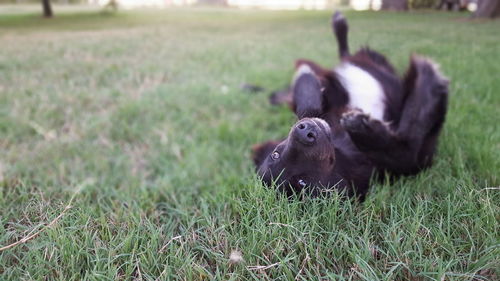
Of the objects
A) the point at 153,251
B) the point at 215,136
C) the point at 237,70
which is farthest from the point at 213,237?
the point at 237,70

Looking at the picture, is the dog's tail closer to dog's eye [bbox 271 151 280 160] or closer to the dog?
the dog

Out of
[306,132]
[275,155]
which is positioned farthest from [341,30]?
[306,132]

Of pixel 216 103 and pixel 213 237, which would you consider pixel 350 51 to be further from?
pixel 213 237

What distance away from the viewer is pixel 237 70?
512 centimetres

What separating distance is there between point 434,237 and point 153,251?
1.12m

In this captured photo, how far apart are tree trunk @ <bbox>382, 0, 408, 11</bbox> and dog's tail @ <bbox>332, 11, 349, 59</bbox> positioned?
1.34 ft

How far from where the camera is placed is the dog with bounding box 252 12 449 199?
5.38ft

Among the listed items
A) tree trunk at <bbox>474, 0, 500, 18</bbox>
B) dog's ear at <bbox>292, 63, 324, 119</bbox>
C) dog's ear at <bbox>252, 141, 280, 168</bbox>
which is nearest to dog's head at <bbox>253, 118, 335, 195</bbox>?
dog's ear at <bbox>292, 63, 324, 119</bbox>

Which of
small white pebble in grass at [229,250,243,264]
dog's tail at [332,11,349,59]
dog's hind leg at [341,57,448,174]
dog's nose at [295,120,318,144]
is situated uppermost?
dog's tail at [332,11,349,59]

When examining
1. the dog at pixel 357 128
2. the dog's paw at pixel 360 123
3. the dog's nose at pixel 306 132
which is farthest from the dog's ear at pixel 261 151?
the dog's nose at pixel 306 132

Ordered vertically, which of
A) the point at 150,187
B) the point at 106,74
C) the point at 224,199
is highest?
the point at 106,74

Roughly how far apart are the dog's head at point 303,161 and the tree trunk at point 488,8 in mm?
2091

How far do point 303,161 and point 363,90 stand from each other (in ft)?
5.03

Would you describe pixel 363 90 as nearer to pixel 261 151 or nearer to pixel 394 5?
pixel 261 151
